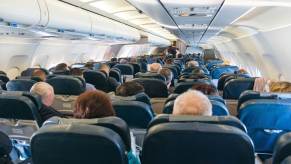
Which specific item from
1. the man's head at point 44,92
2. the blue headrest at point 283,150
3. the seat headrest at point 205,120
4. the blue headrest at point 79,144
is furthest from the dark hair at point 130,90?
the blue headrest at point 283,150

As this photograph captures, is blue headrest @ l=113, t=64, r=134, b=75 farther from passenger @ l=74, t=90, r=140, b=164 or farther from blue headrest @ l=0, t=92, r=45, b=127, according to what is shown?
passenger @ l=74, t=90, r=140, b=164

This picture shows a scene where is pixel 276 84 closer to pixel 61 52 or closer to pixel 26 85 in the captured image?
pixel 26 85

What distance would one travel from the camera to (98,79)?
924cm

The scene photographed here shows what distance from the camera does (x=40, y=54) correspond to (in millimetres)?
13344

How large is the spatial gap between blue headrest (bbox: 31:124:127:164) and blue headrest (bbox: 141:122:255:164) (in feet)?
0.66

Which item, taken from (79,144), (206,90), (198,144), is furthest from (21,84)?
(198,144)

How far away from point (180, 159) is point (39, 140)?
2.83 ft

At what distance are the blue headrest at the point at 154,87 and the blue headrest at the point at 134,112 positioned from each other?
299cm

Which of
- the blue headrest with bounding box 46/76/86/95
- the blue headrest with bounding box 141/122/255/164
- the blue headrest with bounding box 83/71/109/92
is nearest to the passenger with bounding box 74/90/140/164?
the blue headrest with bounding box 141/122/255/164

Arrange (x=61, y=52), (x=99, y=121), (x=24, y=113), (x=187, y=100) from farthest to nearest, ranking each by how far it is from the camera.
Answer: (x=61, y=52)
(x=24, y=113)
(x=187, y=100)
(x=99, y=121)

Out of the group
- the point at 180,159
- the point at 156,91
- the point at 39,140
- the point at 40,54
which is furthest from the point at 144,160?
the point at 40,54

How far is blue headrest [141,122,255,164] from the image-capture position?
2.36m

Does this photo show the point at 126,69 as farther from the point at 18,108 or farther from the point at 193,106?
the point at 193,106

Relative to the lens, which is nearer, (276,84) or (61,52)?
(276,84)
